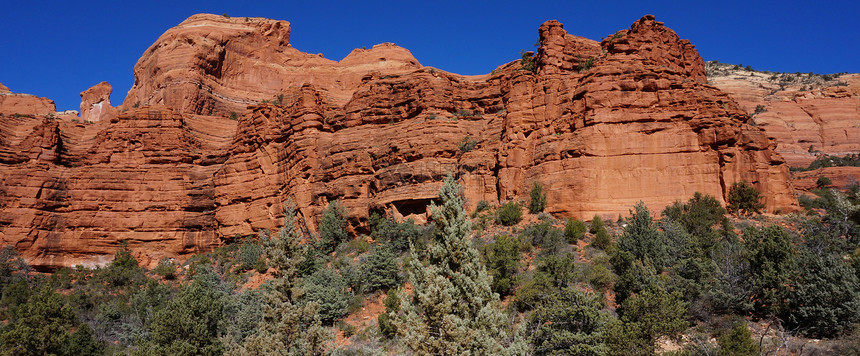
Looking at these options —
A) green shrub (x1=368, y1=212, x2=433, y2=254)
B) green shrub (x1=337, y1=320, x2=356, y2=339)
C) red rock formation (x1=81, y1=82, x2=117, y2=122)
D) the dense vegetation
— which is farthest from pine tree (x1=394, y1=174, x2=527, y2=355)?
red rock formation (x1=81, y1=82, x2=117, y2=122)

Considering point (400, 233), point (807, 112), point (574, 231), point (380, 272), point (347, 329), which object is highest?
point (807, 112)

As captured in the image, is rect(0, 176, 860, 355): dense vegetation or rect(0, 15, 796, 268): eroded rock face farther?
rect(0, 15, 796, 268): eroded rock face

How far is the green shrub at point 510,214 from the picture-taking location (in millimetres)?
31531

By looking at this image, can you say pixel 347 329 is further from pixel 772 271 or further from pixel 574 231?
pixel 772 271

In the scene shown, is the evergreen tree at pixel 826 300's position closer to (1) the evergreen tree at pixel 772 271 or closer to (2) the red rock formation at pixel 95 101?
(1) the evergreen tree at pixel 772 271

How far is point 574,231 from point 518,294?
6309 mm

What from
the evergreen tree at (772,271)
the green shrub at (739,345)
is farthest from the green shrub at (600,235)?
the green shrub at (739,345)

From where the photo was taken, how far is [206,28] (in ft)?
210

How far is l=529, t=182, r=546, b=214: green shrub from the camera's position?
3150cm

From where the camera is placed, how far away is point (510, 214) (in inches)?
1249

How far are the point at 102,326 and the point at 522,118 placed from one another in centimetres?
2753

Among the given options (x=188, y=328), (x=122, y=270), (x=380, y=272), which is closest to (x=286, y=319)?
(x=188, y=328)

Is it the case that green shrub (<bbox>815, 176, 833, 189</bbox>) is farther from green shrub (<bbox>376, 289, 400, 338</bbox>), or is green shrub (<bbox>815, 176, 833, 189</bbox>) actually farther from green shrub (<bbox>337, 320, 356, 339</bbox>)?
Answer: green shrub (<bbox>337, 320, 356, 339</bbox>)

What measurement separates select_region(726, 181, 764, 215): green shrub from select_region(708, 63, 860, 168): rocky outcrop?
110ft
